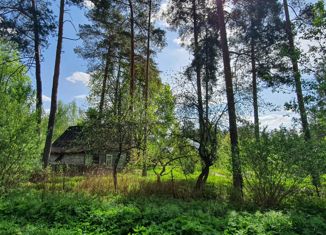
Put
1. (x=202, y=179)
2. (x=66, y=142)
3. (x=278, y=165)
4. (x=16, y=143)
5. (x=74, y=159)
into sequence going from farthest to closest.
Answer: (x=66, y=142), (x=74, y=159), (x=202, y=179), (x=16, y=143), (x=278, y=165)

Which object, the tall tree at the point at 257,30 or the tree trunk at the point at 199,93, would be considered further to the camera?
the tall tree at the point at 257,30

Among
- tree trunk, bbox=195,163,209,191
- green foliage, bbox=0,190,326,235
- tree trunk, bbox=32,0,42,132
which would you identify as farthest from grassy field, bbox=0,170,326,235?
tree trunk, bbox=32,0,42,132

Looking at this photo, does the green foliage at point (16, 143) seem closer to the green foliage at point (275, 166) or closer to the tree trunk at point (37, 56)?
the tree trunk at point (37, 56)

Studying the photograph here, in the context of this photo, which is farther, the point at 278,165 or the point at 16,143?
the point at 16,143

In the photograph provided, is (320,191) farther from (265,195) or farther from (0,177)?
(0,177)

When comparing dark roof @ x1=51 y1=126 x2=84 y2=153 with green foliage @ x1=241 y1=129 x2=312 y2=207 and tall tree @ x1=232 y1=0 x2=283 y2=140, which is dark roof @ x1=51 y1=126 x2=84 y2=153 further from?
green foliage @ x1=241 y1=129 x2=312 y2=207

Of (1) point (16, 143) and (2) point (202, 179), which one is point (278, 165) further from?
(1) point (16, 143)

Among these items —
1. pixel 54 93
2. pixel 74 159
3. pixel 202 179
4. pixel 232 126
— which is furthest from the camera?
pixel 74 159

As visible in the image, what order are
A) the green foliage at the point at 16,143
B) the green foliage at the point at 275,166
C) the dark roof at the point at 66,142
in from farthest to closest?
1. the dark roof at the point at 66,142
2. the green foliage at the point at 16,143
3. the green foliage at the point at 275,166

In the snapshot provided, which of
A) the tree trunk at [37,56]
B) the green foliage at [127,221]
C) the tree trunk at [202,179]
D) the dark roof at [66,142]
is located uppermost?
the tree trunk at [37,56]

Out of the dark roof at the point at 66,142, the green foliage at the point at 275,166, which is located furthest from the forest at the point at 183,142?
the dark roof at the point at 66,142

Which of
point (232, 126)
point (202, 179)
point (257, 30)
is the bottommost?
point (202, 179)

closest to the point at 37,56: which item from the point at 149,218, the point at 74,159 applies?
the point at 74,159

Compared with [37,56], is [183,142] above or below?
below
